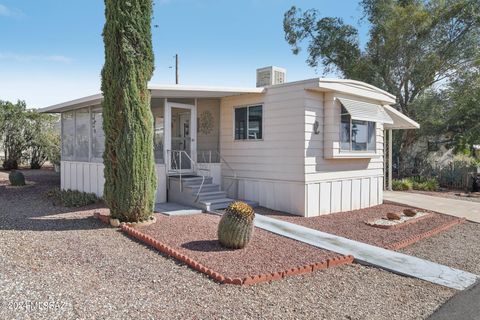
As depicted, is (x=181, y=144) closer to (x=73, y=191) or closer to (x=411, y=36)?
(x=73, y=191)

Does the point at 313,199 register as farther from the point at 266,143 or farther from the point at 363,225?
the point at 266,143

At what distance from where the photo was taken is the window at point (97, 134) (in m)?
10.2

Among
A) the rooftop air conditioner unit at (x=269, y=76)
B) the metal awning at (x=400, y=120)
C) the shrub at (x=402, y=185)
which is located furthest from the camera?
the shrub at (x=402, y=185)

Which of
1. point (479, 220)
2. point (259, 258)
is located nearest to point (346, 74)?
point (479, 220)

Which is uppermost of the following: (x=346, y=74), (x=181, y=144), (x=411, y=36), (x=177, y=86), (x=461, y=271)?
(x=411, y=36)

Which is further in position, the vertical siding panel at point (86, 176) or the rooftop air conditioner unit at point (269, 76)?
the vertical siding panel at point (86, 176)

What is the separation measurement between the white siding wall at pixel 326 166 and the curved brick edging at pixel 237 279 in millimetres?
3405

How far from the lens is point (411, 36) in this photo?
16328mm

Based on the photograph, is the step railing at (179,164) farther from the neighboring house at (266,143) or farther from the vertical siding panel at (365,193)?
the vertical siding panel at (365,193)

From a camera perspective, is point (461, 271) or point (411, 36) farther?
point (411, 36)

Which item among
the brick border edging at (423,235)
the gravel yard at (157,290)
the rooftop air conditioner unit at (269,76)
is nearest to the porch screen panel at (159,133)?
the rooftop air conditioner unit at (269,76)

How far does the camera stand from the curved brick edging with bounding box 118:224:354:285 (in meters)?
4.44

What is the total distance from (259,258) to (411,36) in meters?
15.0

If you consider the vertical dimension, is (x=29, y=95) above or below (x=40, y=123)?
above
